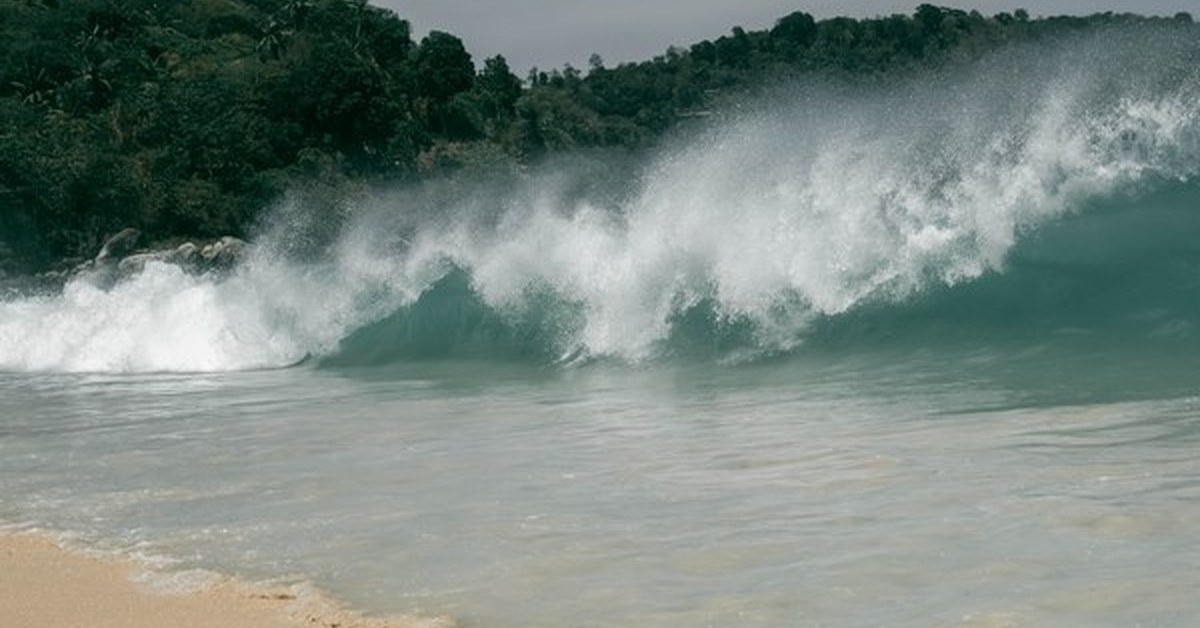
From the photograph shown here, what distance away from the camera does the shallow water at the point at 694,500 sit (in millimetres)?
5219

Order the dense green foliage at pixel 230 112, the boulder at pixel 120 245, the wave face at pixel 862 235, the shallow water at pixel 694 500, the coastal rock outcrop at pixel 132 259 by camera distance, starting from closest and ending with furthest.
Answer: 1. the shallow water at pixel 694 500
2. the wave face at pixel 862 235
3. the coastal rock outcrop at pixel 132 259
4. the boulder at pixel 120 245
5. the dense green foliage at pixel 230 112

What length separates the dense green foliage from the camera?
2977 inches

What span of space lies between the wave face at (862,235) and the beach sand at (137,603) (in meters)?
8.38

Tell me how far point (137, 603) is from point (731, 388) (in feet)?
23.2

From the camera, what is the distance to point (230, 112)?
89.4 meters

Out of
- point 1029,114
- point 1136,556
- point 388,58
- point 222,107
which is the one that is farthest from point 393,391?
point 388,58

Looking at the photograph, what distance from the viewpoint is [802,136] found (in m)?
17.7

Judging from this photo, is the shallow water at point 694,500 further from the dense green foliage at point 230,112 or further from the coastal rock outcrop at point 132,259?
the dense green foliage at point 230,112

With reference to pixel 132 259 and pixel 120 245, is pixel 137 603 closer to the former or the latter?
pixel 132 259

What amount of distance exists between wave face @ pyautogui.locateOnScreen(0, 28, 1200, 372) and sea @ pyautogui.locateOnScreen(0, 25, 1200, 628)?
4 centimetres

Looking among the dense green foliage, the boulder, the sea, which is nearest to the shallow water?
the sea

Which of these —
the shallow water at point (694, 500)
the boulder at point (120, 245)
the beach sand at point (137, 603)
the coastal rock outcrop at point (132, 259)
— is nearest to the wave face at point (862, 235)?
the shallow water at point (694, 500)

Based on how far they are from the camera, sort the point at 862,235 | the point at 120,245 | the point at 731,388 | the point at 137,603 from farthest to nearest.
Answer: the point at 120,245, the point at 862,235, the point at 731,388, the point at 137,603

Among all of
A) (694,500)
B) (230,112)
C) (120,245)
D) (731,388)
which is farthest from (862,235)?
(230,112)
